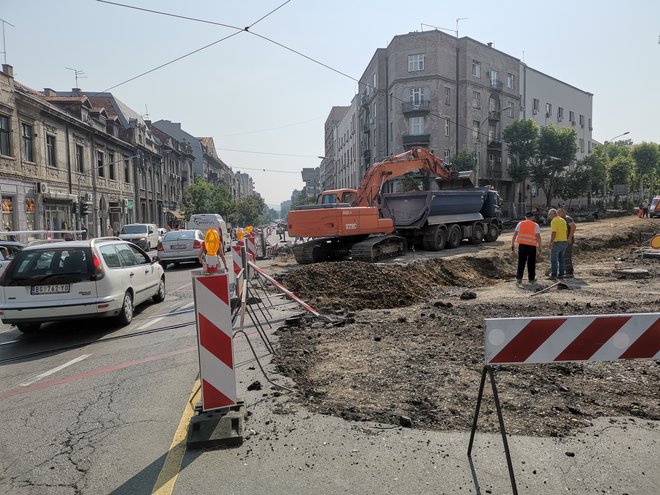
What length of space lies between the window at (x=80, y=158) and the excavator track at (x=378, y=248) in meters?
25.3

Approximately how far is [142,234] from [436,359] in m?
27.1

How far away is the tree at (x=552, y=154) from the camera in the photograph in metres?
49.8

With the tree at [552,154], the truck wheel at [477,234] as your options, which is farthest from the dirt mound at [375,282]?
the tree at [552,154]

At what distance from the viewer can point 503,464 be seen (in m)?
3.25

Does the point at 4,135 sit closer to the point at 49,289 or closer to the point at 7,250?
the point at 7,250

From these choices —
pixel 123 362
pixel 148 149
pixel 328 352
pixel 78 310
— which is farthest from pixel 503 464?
pixel 148 149

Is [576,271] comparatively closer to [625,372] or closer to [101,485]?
[625,372]

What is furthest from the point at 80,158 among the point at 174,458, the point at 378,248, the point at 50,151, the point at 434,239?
the point at 174,458

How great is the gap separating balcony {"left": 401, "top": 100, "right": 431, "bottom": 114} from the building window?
31606 mm

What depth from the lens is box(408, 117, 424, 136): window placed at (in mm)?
48188

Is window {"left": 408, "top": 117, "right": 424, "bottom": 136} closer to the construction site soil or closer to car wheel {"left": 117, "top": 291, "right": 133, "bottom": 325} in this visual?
the construction site soil

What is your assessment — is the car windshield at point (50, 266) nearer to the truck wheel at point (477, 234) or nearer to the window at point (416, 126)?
the truck wheel at point (477, 234)

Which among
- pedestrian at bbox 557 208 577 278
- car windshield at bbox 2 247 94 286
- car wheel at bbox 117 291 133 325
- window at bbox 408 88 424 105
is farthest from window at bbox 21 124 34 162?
window at bbox 408 88 424 105

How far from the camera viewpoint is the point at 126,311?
8.16 m
